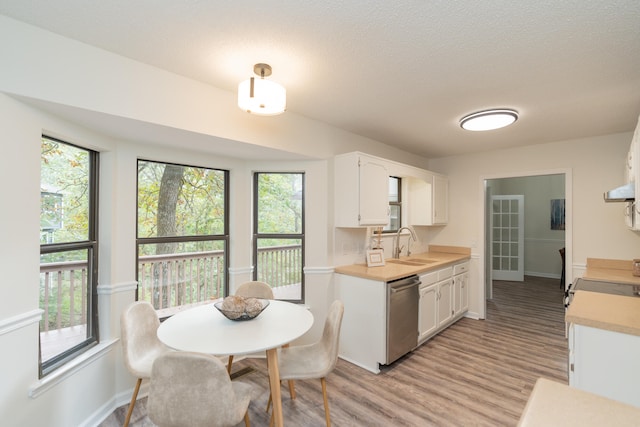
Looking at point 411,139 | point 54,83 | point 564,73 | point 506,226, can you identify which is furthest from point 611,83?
point 506,226

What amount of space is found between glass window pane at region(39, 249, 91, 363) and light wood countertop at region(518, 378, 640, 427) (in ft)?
8.57

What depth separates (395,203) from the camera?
415 centimetres

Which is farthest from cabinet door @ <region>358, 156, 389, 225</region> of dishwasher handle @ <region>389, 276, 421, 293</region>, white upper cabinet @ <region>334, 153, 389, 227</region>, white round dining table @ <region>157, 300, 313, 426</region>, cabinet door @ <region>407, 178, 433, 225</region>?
white round dining table @ <region>157, 300, 313, 426</region>

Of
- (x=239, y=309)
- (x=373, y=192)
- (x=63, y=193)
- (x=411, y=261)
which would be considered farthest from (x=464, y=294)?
(x=63, y=193)

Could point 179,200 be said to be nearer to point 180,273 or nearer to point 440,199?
point 180,273

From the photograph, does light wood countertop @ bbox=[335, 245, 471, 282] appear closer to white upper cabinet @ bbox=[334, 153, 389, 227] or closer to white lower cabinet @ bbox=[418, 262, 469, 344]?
white lower cabinet @ bbox=[418, 262, 469, 344]

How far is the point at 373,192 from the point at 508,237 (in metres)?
5.37

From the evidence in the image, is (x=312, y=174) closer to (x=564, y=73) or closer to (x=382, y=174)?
(x=382, y=174)

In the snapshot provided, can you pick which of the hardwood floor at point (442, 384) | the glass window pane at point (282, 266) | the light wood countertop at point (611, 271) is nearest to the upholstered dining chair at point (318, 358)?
the hardwood floor at point (442, 384)

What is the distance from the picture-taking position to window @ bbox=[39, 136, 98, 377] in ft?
6.11

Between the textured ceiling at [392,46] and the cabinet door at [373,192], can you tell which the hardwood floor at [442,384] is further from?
the textured ceiling at [392,46]

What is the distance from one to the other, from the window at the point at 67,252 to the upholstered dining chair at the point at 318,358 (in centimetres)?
149

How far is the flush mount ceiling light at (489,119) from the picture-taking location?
2.54 meters

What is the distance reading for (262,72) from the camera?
193cm
